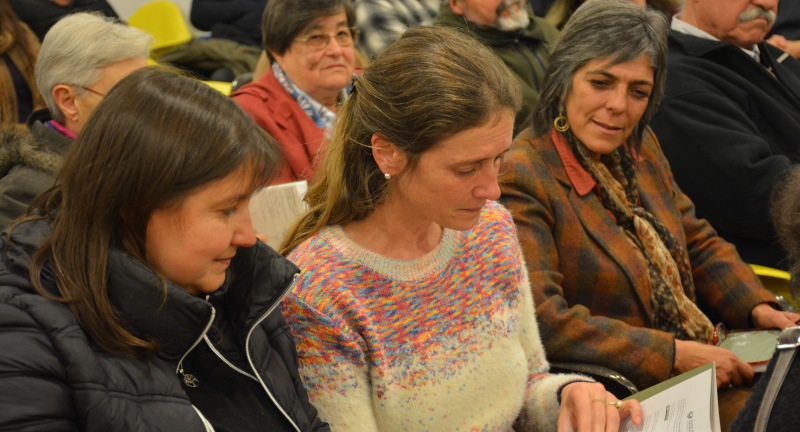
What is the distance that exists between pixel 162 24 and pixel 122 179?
155 inches

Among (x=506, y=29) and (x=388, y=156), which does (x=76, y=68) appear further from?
(x=506, y=29)

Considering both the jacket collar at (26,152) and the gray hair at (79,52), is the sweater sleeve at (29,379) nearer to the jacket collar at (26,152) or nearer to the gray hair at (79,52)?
the jacket collar at (26,152)

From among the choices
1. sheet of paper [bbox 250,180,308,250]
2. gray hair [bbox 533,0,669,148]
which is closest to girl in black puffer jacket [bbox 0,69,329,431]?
sheet of paper [bbox 250,180,308,250]

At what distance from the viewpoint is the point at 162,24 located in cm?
514

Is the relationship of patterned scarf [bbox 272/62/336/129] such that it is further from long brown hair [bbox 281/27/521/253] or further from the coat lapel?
long brown hair [bbox 281/27/521/253]

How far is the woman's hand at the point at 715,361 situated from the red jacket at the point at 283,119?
126 centimetres

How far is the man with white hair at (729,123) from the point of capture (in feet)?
10.1

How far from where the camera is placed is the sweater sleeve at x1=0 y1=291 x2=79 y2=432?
128 cm

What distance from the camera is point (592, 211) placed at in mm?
2477

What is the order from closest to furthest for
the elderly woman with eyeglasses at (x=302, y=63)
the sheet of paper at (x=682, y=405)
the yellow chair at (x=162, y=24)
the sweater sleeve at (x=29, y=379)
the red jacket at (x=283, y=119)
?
the sweater sleeve at (x=29, y=379)
the sheet of paper at (x=682, y=405)
the red jacket at (x=283, y=119)
the elderly woman with eyeglasses at (x=302, y=63)
the yellow chair at (x=162, y=24)

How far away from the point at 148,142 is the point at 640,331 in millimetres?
1398

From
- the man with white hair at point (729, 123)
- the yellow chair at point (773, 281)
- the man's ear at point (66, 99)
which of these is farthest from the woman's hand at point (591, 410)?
the man's ear at point (66, 99)

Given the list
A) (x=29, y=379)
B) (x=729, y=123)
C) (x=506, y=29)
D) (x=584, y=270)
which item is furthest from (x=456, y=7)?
(x=29, y=379)

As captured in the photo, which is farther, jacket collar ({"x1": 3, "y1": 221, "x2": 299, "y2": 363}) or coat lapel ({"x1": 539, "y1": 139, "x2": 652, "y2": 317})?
coat lapel ({"x1": 539, "y1": 139, "x2": 652, "y2": 317})
